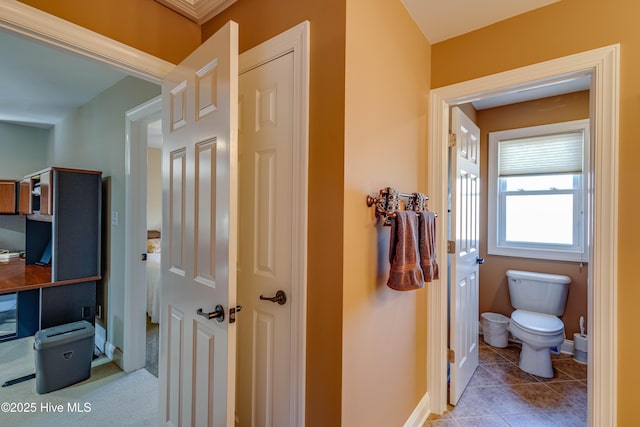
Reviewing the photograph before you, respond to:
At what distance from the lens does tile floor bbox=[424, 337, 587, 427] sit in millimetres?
1876

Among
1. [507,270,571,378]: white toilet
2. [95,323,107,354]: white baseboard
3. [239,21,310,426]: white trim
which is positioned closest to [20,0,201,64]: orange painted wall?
[239,21,310,426]: white trim

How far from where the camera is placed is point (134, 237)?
7.80 ft

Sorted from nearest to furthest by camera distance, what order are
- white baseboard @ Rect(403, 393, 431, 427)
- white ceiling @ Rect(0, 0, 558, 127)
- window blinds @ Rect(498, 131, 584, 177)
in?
white ceiling @ Rect(0, 0, 558, 127) → white baseboard @ Rect(403, 393, 431, 427) → window blinds @ Rect(498, 131, 584, 177)

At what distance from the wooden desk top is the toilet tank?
13.0 ft

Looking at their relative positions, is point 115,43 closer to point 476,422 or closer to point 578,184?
point 476,422

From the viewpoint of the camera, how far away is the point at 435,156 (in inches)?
73.5

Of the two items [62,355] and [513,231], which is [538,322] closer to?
[513,231]

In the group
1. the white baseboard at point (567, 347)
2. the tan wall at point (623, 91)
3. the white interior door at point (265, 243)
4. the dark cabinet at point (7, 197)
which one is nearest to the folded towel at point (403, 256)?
the white interior door at point (265, 243)

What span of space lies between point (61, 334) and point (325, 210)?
2.42 m

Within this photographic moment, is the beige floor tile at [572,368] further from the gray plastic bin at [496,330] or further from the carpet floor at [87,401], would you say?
the carpet floor at [87,401]

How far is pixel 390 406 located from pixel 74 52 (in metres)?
2.23

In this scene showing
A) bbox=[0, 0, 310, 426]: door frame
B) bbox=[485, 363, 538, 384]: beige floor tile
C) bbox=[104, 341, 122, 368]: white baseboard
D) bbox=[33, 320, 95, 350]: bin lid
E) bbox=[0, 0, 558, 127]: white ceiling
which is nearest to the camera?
bbox=[0, 0, 310, 426]: door frame

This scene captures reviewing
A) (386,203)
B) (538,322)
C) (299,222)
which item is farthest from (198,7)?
(538,322)

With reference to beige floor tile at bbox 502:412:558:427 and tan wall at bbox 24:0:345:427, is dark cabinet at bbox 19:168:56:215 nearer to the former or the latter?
tan wall at bbox 24:0:345:427
